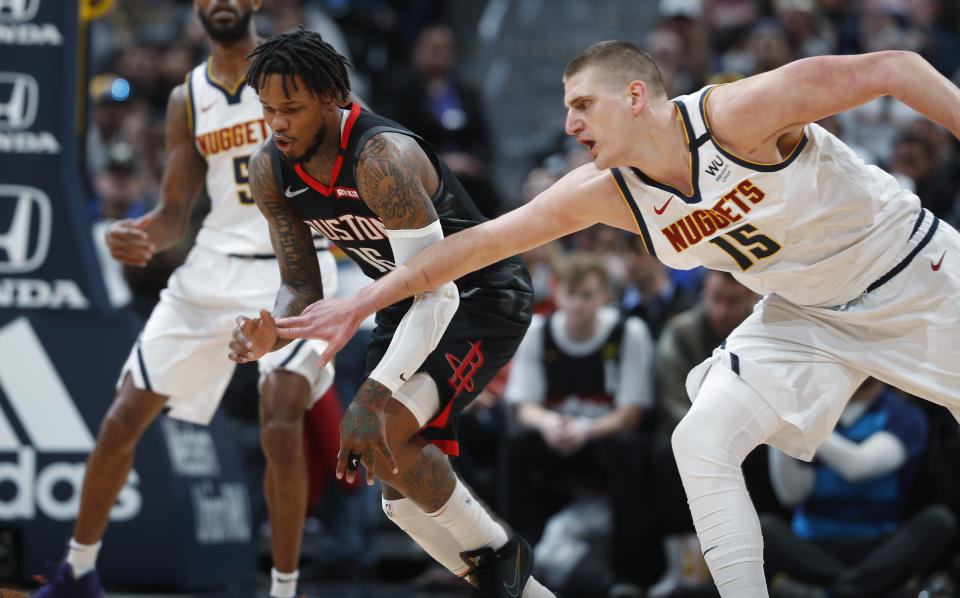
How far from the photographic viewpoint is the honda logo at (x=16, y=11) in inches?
254

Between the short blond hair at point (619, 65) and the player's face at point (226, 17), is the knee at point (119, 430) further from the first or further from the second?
the short blond hair at point (619, 65)

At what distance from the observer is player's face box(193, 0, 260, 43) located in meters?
5.30

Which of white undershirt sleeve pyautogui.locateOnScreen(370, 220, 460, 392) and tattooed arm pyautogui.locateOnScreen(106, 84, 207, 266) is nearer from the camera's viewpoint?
white undershirt sleeve pyautogui.locateOnScreen(370, 220, 460, 392)

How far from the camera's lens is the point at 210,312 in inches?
218

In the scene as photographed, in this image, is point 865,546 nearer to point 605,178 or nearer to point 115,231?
point 605,178

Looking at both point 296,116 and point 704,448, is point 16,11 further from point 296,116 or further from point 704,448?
point 704,448

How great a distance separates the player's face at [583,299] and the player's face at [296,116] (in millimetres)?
3253

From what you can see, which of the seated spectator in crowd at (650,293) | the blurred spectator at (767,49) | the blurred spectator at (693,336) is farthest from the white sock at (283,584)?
the blurred spectator at (767,49)

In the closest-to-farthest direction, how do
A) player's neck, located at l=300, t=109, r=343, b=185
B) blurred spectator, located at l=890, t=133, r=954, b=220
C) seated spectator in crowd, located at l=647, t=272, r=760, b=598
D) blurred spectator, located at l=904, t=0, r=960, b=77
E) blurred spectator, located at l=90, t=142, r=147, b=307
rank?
player's neck, located at l=300, t=109, r=343, b=185, seated spectator in crowd, located at l=647, t=272, r=760, b=598, blurred spectator, located at l=890, t=133, r=954, b=220, blurred spectator, located at l=90, t=142, r=147, b=307, blurred spectator, located at l=904, t=0, r=960, b=77

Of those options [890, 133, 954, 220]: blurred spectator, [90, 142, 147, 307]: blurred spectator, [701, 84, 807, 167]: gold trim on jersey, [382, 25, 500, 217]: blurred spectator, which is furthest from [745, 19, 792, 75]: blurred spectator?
[701, 84, 807, 167]: gold trim on jersey

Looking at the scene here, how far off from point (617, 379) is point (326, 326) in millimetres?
3835

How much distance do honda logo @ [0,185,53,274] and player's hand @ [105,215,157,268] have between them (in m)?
1.28

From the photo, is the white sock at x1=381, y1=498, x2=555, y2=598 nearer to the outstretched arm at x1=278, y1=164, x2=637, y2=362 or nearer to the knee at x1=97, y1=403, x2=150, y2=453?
the outstretched arm at x1=278, y1=164, x2=637, y2=362

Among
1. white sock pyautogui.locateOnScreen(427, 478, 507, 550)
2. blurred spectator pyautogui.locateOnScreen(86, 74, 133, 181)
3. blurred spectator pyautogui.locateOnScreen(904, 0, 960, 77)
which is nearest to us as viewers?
white sock pyautogui.locateOnScreen(427, 478, 507, 550)
